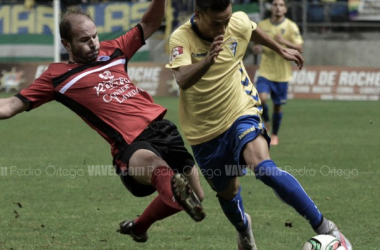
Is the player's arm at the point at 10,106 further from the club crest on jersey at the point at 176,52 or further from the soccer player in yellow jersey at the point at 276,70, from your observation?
the soccer player in yellow jersey at the point at 276,70

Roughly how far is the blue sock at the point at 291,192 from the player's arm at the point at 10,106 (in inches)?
62.7

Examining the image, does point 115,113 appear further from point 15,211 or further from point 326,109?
point 326,109

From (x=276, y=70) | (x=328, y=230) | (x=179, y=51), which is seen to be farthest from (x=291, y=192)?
(x=276, y=70)

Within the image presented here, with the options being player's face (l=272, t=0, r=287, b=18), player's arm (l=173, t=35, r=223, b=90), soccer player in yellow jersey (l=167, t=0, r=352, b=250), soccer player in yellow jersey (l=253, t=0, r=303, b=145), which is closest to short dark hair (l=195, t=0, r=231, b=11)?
soccer player in yellow jersey (l=167, t=0, r=352, b=250)

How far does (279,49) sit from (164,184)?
1690mm

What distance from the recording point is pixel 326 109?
754 inches

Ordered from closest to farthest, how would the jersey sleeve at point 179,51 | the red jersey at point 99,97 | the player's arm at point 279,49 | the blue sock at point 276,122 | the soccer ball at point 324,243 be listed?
the soccer ball at point 324,243, the red jersey at point 99,97, the jersey sleeve at point 179,51, the player's arm at point 279,49, the blue sock at point 276,122

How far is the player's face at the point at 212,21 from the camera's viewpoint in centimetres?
536

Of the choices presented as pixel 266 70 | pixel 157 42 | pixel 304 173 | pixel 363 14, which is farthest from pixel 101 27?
pixel 304 173

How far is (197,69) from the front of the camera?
5164 millimetres

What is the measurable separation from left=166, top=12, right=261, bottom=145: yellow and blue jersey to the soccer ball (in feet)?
3.39

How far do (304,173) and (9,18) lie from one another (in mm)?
17237

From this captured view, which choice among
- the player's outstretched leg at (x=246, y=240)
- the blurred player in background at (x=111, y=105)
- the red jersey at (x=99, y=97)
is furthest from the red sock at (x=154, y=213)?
the player's outstretched leg at (x=246, y=240)

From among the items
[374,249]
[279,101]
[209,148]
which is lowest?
[279,101]
